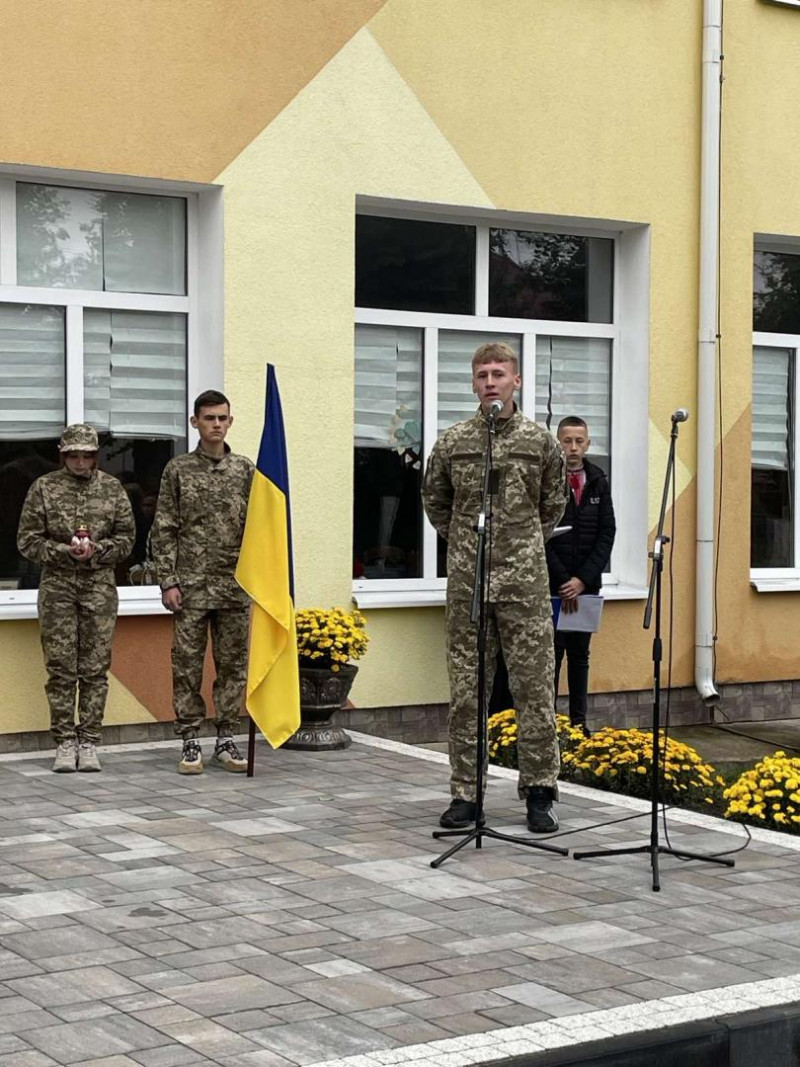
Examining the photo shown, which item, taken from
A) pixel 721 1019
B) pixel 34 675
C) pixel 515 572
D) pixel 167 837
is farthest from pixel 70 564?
pixel 721 1019

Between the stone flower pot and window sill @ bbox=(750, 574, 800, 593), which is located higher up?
window sill @ bbox=(750, 574, 800, 593)

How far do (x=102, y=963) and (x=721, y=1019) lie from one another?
6.21 ft

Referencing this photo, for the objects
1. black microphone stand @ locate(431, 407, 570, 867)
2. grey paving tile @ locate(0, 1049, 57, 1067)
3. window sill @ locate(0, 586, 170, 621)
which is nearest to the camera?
grey paving tile @ locate(0, 1049, 57, 1067)

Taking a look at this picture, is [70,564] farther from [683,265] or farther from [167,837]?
[683,265]

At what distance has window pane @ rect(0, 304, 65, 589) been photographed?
956 centimetres

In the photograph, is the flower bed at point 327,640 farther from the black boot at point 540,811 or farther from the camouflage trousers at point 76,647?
the black boot at point 540,811

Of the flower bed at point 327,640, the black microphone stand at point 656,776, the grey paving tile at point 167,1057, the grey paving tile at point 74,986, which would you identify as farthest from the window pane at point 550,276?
the grey paving tile at point 167,1057

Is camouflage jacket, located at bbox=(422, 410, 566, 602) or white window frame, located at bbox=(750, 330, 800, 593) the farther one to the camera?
white window frame, located at bbox=(750, 330, 800, 593)

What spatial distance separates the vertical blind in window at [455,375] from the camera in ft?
37.0

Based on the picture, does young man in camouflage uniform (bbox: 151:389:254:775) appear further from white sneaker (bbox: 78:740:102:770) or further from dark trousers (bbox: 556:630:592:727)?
dark trousers (bbox: 556:630:592:727)

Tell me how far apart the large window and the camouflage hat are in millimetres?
5483

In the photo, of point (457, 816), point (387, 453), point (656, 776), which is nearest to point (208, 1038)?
point (656, 776)

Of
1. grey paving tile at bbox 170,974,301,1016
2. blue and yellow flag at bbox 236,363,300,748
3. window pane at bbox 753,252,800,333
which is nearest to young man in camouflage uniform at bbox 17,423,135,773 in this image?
blue and yellow flag at bbox 236,363,300,748

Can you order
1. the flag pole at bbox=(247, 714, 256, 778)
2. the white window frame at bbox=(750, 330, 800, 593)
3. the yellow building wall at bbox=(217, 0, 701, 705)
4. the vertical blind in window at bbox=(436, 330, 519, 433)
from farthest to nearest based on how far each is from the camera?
the white window frame at bbox=(750, 330, 800, 593)
the vertical blind in window at bbox=(436, 330, 519, 433)
the yellow building wall at bbox=(217, 0, 701, 705)
the flag pole at bbox=(247, 714, 256, 778)
